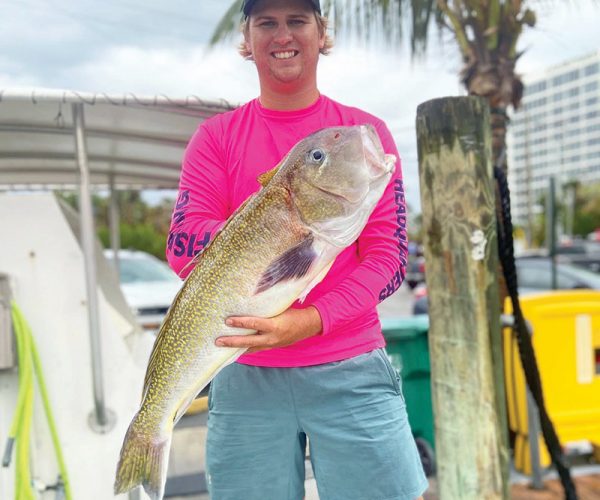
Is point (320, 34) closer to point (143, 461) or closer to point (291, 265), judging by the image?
point (291, 265)

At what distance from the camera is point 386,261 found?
1.93 metres

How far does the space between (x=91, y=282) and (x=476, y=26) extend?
183 inches

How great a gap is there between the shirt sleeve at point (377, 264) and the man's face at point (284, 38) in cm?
34

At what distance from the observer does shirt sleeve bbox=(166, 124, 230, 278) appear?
1903 millimetres

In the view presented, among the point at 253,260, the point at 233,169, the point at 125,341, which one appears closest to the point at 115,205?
the point at 125,341

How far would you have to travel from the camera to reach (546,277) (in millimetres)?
12258

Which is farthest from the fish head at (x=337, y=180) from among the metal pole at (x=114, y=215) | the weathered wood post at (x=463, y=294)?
the metal pole at (x=114, y=215)

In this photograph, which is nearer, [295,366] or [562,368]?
[295,366]

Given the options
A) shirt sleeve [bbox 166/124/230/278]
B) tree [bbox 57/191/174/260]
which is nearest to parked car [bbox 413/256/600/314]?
shirt sleeve [bbox 166/124/230/278]

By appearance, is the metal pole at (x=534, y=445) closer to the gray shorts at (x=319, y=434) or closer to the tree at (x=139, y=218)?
the gray shorts at (x=319, y=434)

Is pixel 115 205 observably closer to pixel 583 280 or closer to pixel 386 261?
pixel 386 261

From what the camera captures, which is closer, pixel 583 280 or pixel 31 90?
pixel 31 90

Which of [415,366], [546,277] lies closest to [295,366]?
[415,366]

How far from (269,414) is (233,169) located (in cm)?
80
